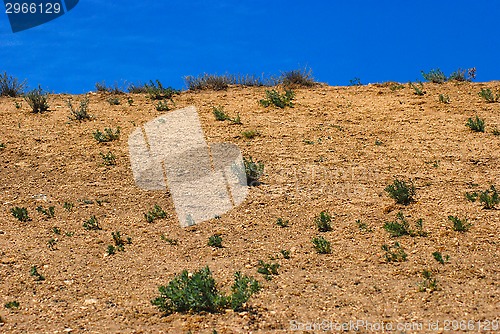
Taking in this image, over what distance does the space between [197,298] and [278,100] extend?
834 centimetres

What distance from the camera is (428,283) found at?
6.59 metres

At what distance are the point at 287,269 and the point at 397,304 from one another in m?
1.52

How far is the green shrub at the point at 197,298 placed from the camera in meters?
6.27

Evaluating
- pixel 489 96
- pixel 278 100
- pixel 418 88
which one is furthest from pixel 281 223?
pixel 418 88

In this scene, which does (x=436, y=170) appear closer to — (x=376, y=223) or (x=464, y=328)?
(x=376, y=223)

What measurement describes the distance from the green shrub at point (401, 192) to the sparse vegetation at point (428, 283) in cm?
232

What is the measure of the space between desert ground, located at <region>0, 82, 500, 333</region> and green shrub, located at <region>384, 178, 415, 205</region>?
6.7 inches

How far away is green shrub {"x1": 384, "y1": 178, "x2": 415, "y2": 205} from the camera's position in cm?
901

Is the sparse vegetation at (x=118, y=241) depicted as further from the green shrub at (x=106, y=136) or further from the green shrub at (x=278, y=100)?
the green shrub at (x=278, y=100)

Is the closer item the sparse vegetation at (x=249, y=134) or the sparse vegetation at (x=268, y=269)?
the sparse vegetation at (x=268, y=269)

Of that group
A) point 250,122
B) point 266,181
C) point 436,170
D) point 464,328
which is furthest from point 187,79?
point 464,328

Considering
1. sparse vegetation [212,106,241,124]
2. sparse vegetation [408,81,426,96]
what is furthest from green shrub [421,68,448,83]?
sparse vegetation [212,106,241,124]

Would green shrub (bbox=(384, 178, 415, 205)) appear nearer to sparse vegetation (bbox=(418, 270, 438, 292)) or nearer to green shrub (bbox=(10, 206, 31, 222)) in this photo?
sparse vegetation (bbox=(418, 270, 438, 292))

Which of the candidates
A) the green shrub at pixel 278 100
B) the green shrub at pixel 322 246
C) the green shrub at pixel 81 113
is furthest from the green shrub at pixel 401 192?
the green shrub at pixel 81 113
